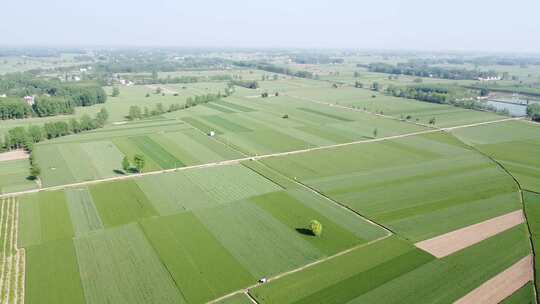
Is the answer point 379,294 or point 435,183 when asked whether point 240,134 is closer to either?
point 435,183

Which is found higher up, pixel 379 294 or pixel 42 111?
pixel 42 111

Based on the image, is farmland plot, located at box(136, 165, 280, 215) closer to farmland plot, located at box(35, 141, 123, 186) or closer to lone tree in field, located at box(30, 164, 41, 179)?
farmland plot, located at box(35, 141, 123, 186)

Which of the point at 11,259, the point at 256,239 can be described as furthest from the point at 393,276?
the point at 11,259

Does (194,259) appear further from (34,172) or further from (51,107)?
(51,107)

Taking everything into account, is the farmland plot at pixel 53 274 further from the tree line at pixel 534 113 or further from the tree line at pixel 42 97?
the tree line at pixel 534 113

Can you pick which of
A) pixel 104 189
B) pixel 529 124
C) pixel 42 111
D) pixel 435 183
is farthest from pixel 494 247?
pixel 42 111

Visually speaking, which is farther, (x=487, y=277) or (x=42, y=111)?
(x=42, y=111)
